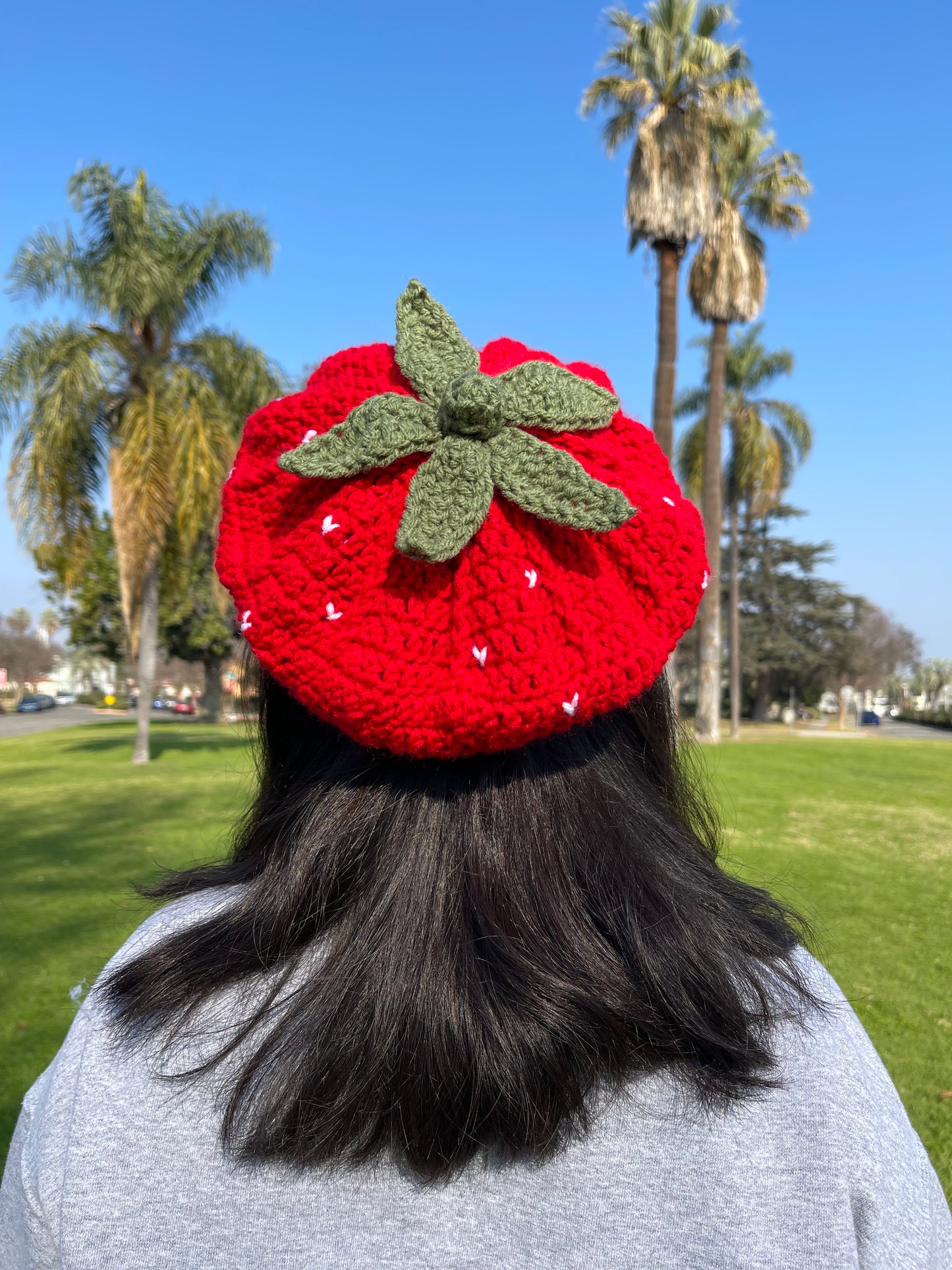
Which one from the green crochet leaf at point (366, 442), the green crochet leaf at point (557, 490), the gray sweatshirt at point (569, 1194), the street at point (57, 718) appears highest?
the green crochet leaf at point (366, 442)

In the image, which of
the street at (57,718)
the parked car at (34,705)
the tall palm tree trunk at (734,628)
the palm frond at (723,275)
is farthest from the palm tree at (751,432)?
the parked car at (34,705)

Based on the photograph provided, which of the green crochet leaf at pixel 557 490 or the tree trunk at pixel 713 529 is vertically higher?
the tree trunk at pixel 713 529

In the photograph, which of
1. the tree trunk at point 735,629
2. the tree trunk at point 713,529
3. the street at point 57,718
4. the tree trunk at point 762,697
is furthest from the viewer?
the tree trunk at point 762,697

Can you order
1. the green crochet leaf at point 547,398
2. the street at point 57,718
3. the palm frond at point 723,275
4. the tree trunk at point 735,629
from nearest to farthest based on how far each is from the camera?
the green crochet leaf at point 547,398, the palm frond at point 723,275, the tree trunk at point 735,629, the street at point 57,718

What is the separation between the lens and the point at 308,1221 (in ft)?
2.88

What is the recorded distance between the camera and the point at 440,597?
39.6 inches

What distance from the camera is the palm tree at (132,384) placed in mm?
14656

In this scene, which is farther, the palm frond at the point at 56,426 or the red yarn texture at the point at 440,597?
the palm frond at the point at 56,426

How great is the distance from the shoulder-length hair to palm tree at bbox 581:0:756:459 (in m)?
15.3

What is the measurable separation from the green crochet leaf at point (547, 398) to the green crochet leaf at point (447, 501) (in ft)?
0.22

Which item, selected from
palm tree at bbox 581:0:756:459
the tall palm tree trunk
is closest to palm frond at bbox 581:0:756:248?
palm tree at bbox 581:0:756:459

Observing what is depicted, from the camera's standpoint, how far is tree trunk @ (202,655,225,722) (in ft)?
115

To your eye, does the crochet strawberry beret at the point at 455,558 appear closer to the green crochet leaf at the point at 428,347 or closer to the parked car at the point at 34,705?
the green crochet leaf at the point at 428,347

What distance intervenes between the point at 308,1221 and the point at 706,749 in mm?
19444
